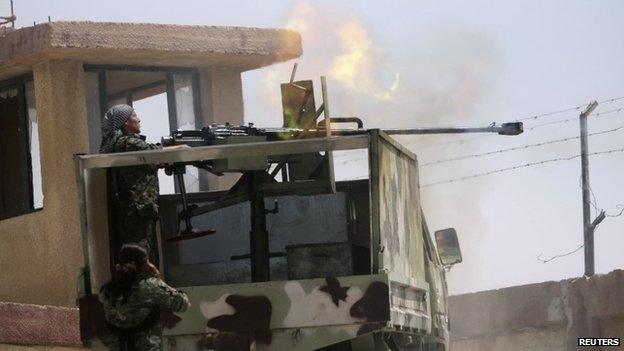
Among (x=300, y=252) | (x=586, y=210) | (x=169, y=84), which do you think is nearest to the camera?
(x=300, y=252)

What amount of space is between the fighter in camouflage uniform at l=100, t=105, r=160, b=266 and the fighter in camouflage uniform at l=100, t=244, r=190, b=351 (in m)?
1.12

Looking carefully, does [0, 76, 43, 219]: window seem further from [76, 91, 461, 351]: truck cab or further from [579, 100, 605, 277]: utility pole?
[579, 100, 605, 277]: utility pole

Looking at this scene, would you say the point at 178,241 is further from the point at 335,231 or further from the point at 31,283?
the point at 31,283

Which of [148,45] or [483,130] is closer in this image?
[483,130]

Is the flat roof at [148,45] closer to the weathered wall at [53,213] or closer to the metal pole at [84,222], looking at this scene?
the weathered wall at [53,213]

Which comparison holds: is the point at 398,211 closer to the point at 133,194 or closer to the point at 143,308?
the point at 133,194

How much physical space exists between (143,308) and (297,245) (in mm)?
1822

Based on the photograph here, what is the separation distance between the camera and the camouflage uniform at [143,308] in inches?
376

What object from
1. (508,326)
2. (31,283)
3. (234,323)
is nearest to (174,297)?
(234,323)

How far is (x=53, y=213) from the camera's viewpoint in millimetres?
17547

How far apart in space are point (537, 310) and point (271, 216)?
8484 mm

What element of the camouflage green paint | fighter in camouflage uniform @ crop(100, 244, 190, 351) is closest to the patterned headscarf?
fighter in camouflage uniform @ crop(100, 244, 190, 351)

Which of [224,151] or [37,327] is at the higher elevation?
[224,151]

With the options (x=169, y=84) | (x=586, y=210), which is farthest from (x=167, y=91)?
(x=586, y=210)
